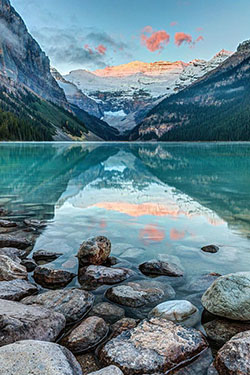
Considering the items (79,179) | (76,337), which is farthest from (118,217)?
(79,179)

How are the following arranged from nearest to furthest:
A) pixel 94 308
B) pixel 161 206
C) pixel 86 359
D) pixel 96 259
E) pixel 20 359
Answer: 1. pixel 20 359
2. pixel 86 359
3. pixel 94 308
4. pixel 96 259
5. pixel 161 206

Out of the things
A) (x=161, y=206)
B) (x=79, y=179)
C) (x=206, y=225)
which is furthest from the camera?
(x=79, y=179)

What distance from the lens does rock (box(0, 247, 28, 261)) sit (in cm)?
905

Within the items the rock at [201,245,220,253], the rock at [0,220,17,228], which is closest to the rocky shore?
the rock at [201,245,220,253]

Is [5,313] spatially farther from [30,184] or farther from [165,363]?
[30,184]

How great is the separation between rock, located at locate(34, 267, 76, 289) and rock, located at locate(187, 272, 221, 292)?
3.37 m

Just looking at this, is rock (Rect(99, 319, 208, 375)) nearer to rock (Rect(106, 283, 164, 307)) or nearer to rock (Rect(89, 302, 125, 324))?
rock (Rect(89, 302, 125, 324))

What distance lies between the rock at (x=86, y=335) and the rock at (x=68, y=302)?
512mm

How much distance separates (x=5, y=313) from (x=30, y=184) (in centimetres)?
2197

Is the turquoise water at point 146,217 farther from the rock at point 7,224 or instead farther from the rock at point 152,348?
the rock at point 152,348

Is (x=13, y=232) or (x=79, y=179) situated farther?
(x=79, y=179)

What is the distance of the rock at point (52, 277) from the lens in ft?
25.8

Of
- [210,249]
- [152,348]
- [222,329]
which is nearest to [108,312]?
[152,348]

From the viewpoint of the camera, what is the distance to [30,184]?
2595 cm
